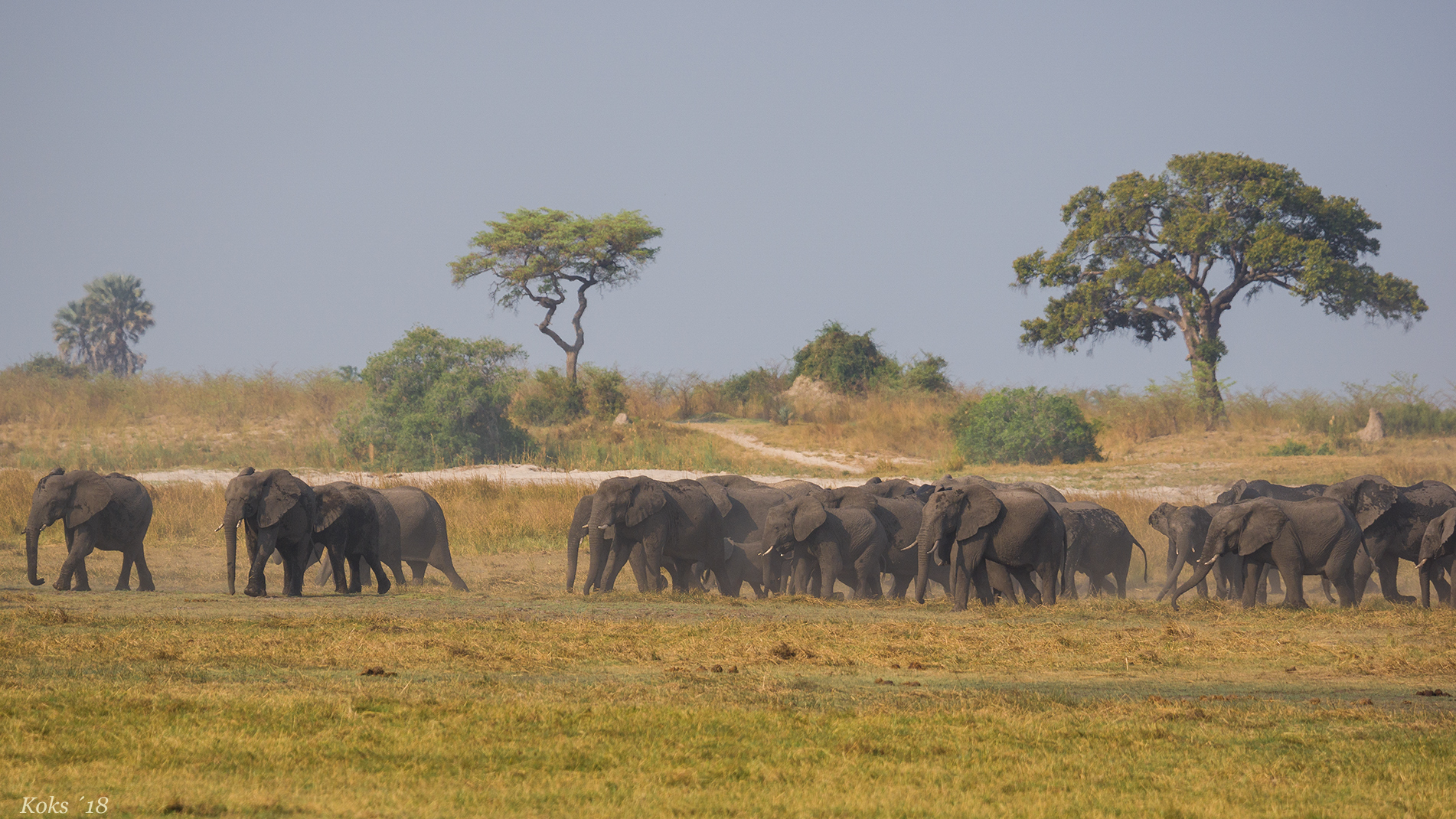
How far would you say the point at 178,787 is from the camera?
271 inches

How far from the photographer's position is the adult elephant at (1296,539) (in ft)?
59.2

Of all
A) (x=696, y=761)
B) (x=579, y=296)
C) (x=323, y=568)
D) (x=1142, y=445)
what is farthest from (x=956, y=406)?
(x=696, y=761)

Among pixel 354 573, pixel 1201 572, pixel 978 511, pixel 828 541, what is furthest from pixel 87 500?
pixel 1201 572

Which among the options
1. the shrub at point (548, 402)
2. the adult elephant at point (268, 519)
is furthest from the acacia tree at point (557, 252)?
the adult elephant at point (268, 519)

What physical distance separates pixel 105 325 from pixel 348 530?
69.5 meters

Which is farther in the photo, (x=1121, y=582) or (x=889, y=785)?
(x=1121, y=582)

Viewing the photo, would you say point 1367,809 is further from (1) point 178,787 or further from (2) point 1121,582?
(2) point 1121,582

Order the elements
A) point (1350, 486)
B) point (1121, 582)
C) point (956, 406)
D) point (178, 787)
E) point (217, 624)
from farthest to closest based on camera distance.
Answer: point (956, 406)
point (1121, 582)
point (1350, 486)
point (217, 624)
point (178, 787)

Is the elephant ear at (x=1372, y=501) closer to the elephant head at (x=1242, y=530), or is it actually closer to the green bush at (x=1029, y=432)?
the elephant head at (x=1242, y=530)

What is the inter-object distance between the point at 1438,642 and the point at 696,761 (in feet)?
31.7

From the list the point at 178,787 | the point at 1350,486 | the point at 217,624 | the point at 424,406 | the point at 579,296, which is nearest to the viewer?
the point at 178,787

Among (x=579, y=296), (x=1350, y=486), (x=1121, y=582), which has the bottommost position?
(x=1121, y=582)

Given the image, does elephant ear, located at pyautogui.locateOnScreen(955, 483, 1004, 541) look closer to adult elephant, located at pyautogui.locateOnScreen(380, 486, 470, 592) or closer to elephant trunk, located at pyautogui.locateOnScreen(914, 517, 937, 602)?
elephant trunk, located at pyautogui.locateOnScreen(914, 517, 937, 602)

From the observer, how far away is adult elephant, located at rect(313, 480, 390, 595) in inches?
721
